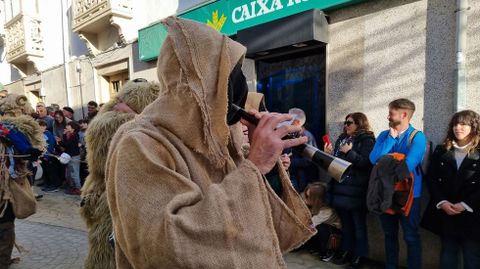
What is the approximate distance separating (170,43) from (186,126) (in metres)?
0.30

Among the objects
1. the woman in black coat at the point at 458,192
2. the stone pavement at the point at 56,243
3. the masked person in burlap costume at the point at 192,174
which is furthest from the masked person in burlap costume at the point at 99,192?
the woman in black coat at the point at 458,192

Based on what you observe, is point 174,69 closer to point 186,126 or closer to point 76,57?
point 186,126

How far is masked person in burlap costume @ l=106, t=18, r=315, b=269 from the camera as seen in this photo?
102 cm

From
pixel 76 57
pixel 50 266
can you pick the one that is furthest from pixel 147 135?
pixel 76 57

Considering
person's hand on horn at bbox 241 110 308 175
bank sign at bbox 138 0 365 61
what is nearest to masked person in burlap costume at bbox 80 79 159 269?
person's hand on horn at bbox 241 110 308 175

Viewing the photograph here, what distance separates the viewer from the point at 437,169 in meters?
3.44

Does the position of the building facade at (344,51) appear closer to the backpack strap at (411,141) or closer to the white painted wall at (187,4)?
the white painted wall at (187,4)

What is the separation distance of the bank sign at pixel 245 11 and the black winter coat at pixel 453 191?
229 centimetres

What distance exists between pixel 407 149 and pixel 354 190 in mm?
762

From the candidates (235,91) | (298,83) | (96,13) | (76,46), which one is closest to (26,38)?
(76,46)

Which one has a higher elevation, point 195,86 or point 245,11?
point 245,11

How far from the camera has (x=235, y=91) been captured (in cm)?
135

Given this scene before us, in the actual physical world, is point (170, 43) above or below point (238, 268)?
above

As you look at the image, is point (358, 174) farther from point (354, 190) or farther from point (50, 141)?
point (50, 141)
